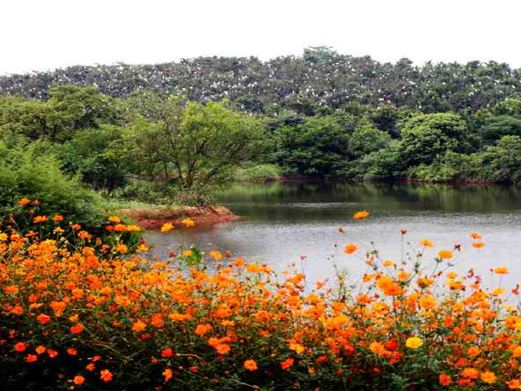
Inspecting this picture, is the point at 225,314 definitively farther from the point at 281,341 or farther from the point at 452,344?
the point at 452,344

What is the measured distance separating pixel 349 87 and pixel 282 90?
846 cm

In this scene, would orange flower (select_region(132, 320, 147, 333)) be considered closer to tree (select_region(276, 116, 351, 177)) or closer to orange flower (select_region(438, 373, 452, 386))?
orange flower (select_region(438, 373, 452, 386))

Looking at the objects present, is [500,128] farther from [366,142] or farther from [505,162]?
[366,142]

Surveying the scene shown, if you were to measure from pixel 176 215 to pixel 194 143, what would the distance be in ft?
14.0

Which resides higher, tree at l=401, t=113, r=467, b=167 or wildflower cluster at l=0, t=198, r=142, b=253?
tree at l=401, t=113, r=467, b=167

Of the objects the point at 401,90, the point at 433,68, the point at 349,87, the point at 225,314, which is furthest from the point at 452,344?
the point at 433,68

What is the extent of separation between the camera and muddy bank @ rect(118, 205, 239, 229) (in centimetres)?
2277

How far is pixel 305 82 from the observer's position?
3209 inches

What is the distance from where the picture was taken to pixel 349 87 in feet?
247

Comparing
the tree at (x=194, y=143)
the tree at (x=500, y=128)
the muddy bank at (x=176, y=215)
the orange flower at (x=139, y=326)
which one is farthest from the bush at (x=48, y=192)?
the tree at (x=500, y=128)

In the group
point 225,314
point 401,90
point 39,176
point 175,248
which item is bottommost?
point 175,248

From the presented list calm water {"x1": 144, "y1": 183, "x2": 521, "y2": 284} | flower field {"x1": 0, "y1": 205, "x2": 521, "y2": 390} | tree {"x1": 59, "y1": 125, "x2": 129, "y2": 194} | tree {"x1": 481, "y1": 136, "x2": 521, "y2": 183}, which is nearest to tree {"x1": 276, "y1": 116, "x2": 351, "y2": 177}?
tree {"x1": 481, "y1": 136, "x2": 521, "y2": 183}

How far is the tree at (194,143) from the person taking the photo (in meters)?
27.0

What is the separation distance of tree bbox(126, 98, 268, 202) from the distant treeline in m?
31.7
